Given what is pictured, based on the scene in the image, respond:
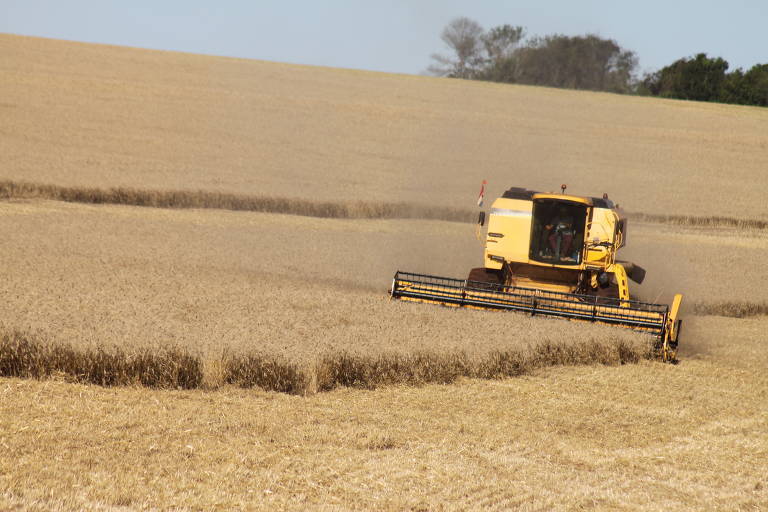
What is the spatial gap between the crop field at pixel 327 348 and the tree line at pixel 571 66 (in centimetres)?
3248

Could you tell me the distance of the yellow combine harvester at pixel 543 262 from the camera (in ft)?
36.7

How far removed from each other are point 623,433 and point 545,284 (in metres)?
4.99

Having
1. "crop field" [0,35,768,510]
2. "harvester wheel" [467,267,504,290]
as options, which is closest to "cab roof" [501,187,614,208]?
"harvester wheel" [467,267,504,290]

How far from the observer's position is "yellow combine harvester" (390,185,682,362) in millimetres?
11195

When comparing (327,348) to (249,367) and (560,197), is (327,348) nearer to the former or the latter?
(249,367)

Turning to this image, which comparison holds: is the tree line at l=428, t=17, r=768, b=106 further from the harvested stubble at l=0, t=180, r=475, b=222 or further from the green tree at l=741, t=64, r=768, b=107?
the harvested stubble at l=0, t=180, r=475, b=222

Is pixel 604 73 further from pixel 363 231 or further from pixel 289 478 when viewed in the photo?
pixel 289 478

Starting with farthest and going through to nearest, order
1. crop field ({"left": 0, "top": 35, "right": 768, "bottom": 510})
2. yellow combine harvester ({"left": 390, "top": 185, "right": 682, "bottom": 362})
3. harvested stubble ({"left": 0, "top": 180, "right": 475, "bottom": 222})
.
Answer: harvested stubble ({"left": 0, "top": 180, "right": 475, "bottom": 222}) → yellow combine harvester ({"left": 390, "top": 185, "right": 682, "bottom": 362}) → crop field ({"left": 0, "top": 35, "right": 768, "bottom": 510})

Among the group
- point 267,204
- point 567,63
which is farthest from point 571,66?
point 267,204

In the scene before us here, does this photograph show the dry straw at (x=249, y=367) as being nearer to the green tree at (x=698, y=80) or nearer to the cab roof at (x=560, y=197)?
the cab roof at (x=560, y=197)

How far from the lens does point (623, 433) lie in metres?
7.42

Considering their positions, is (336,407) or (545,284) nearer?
(336,407)

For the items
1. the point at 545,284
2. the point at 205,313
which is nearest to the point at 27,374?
the point at 205,313

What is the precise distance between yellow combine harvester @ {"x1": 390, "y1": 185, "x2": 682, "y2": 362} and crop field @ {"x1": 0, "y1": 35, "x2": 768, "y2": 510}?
56 cm
